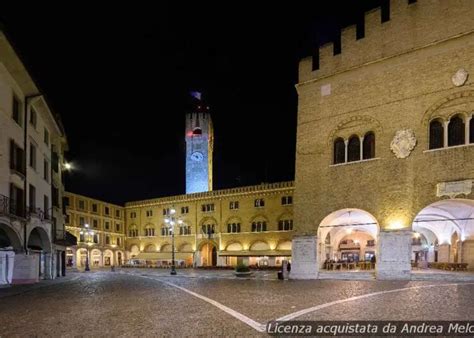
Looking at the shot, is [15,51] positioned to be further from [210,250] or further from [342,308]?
[210,250]

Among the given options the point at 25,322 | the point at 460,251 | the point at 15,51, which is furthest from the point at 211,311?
the point at 460,251

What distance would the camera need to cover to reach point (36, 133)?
994 inches

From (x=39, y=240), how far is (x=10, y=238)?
6.71 m

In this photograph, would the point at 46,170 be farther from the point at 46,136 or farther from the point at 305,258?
the point at 305,258

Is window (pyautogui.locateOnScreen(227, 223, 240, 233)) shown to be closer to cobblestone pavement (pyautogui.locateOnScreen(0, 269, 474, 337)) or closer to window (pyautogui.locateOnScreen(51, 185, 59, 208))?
window (pyautogui.locateOnScreen(51, 185, 59, 208))

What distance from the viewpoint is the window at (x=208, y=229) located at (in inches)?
2119

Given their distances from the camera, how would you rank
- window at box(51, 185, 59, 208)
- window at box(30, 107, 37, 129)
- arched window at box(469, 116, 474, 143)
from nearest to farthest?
arched window at box(469, 116, 474, 143) < window at box(30, 107, 37, 129) < window at box(51, 185, 59, 208)

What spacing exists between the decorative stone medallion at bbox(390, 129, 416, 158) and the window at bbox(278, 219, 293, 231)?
2529cm

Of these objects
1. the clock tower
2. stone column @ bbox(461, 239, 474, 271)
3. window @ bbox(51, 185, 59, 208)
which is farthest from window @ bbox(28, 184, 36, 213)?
the clock tower

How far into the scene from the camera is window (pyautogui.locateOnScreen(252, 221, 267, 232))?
49.2 metres

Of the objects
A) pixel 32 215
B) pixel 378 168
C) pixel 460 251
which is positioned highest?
pixel 378 168

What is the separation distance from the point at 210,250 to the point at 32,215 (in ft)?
114

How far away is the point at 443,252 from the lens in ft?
102

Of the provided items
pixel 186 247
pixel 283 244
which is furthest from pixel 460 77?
pixel 186 247
